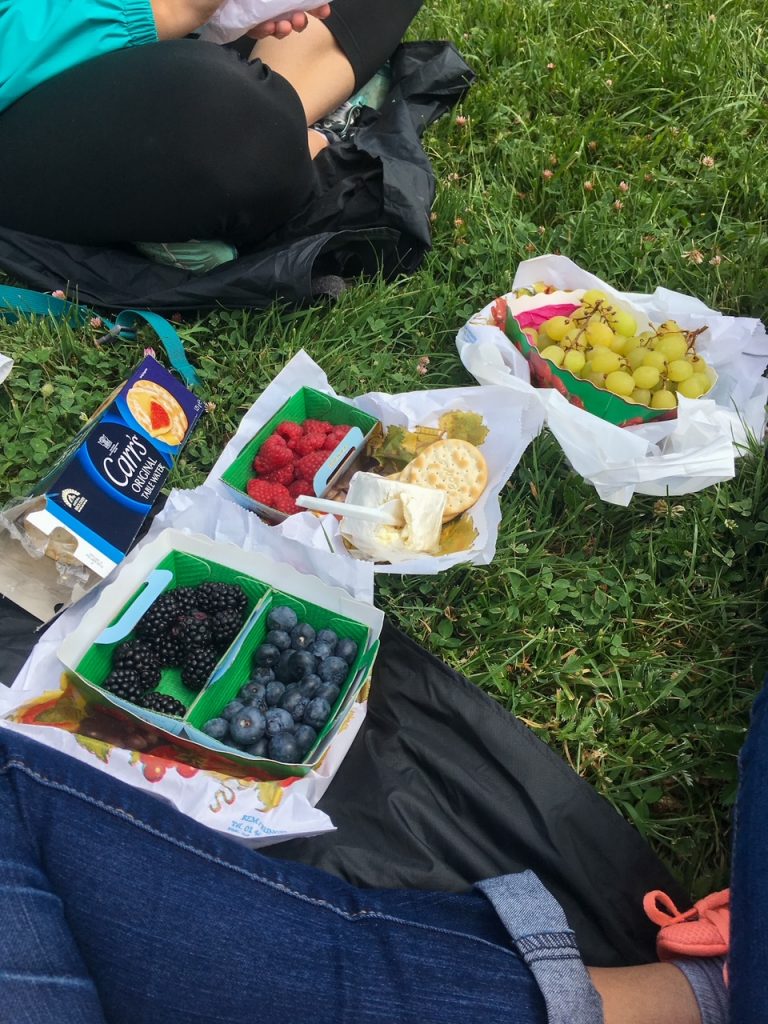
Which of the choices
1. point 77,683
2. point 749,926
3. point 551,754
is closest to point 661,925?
point 749,926

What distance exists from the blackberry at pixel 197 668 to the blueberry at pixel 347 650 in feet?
0.94

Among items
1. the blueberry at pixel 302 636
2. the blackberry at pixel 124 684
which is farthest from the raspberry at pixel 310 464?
the blackberry at pixel 124 684

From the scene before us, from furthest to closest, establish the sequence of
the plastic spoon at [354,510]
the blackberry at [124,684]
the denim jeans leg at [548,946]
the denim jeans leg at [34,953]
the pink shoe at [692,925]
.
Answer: the plastic spoon at [354,510]
the blackberry at [124,684]
the pink shoe at [692,925]
the denim jeans leg at [548,946]
the denim jeans leg at [34,953]

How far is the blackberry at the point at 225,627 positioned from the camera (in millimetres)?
1681

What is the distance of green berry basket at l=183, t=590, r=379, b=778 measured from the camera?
4.83 feet

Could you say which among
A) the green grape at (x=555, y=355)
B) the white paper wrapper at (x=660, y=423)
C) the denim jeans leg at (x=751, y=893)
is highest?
the green grape at (x=555, y=355)

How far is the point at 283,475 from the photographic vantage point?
1922mm

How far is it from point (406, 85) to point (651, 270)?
111 centimetres

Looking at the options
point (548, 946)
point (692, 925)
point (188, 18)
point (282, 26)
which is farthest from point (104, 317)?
point (692, 925)

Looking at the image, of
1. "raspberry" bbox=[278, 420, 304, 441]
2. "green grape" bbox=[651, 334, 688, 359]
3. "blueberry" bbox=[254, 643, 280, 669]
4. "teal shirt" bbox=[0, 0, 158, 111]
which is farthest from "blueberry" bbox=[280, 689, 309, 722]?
"teal shirt" bbox=[0, 0, 158, 111]

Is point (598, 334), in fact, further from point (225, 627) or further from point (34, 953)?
point (34, 953)

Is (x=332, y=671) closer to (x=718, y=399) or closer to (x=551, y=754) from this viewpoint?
(x=551, y=754)

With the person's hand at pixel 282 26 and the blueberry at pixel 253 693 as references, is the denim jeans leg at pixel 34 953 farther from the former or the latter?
the person's hand at pixel 282 26

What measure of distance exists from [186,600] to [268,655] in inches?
8.9
